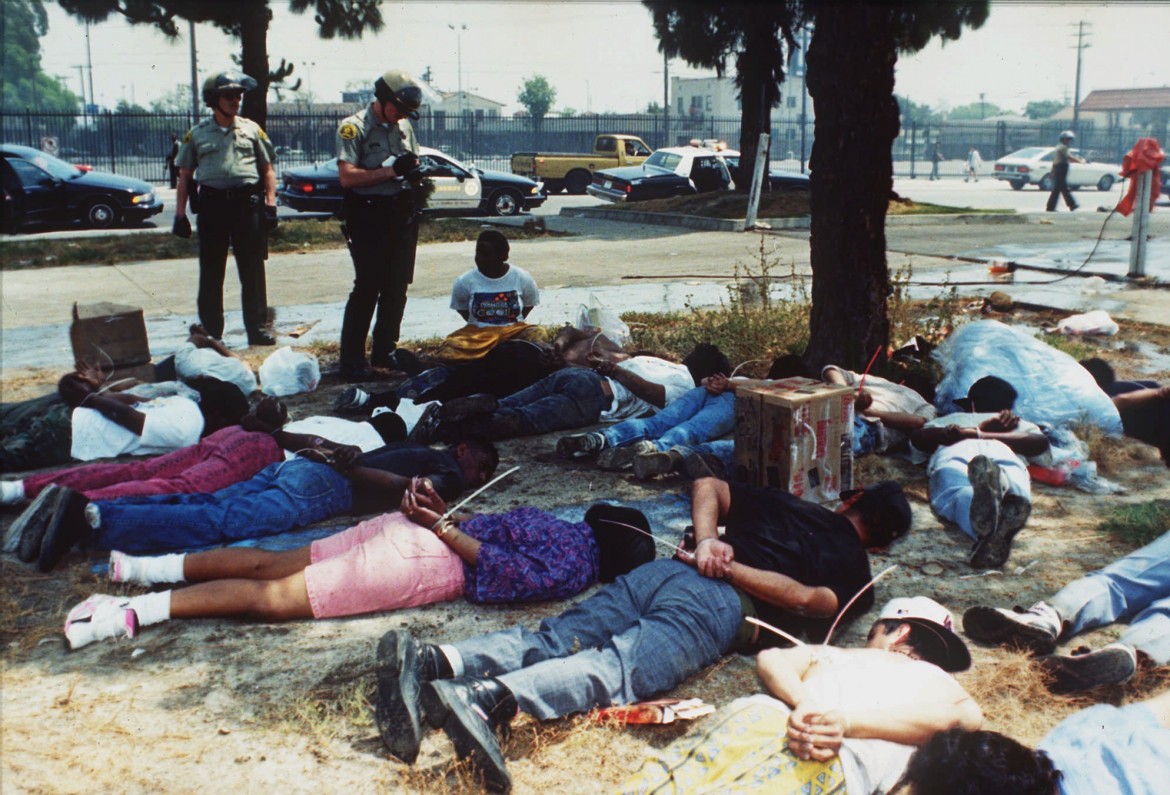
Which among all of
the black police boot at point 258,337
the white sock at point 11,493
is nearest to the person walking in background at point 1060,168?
the black police boot at point 258,337

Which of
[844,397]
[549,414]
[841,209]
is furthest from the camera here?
[841,209]

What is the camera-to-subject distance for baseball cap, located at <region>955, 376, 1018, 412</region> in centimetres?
536

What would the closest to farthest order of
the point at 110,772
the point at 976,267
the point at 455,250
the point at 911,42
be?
the point at 110,772
the point at 976,267
the point at 455,250
the point at 911,42

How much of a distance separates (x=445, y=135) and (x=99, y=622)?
116 ft

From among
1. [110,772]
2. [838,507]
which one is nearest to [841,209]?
[838,507]

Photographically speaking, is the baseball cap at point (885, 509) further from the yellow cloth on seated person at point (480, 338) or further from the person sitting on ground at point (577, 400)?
the yellow cloth on seated person at point (480, 338)

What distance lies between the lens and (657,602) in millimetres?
3277

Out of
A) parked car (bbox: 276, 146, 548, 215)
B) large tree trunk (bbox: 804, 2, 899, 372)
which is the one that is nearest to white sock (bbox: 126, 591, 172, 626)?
large tree trunk (bbox: 804, 2, 899, 372)

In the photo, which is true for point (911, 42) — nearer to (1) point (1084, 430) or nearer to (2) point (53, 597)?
(1) point (1084, 430)

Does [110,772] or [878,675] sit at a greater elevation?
[878,675]

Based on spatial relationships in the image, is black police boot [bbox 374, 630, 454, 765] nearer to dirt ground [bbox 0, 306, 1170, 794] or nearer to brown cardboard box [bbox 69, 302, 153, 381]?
dirt ground [bbox 0, 306, 1170, 794]

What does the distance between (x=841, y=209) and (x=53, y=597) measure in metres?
4.65

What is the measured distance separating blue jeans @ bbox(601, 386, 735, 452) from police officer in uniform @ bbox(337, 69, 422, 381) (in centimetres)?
225

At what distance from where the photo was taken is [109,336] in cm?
588
